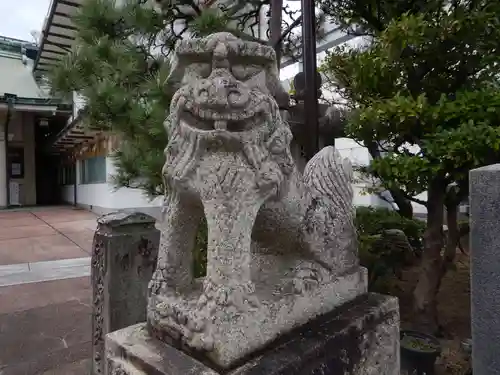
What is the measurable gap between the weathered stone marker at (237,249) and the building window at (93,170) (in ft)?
25.5

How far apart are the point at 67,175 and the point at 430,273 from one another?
43.0 feet

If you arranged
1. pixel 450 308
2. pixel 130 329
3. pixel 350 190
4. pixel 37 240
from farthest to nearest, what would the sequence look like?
pixel 37 240
pixel 450 308
pixel 350 190
pixel 130 329

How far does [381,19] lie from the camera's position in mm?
2404

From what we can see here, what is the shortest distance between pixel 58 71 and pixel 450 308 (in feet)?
10.7

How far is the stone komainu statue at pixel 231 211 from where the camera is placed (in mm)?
916

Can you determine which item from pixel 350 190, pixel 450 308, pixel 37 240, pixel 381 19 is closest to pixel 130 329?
pixel 350 190

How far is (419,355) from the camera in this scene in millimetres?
1954

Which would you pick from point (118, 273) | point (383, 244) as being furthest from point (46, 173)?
point (118, 273)

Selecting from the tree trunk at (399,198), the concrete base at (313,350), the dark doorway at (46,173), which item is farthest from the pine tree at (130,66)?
the dark doorway at (46,173)

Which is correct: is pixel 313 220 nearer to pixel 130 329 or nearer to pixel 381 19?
pixel 130 329

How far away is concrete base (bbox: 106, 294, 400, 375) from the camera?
0.89 metres

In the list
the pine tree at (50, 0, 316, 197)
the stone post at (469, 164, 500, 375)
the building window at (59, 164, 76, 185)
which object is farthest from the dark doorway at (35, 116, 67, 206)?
the stone post at (469, 164, 500, 375)

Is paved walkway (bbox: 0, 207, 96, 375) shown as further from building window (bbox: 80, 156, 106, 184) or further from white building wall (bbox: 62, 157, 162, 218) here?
building window (bbox: 80, 156, 106, 184)

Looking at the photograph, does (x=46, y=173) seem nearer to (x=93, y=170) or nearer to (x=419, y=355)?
(x=93, y=170)
